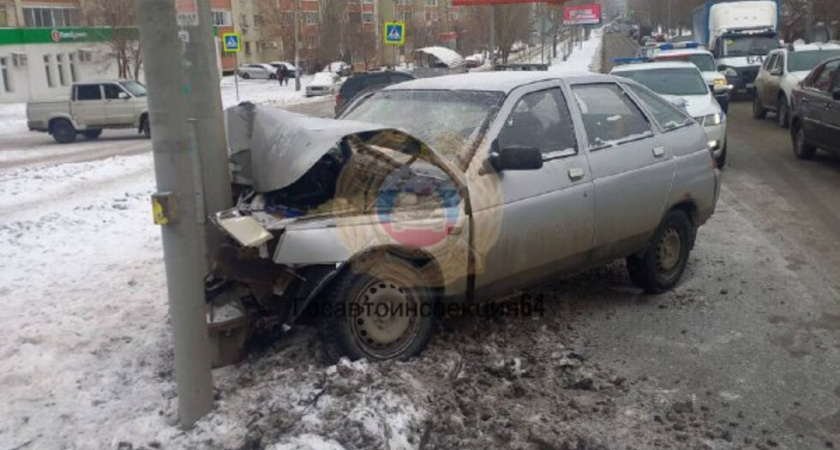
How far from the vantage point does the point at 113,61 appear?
151ft

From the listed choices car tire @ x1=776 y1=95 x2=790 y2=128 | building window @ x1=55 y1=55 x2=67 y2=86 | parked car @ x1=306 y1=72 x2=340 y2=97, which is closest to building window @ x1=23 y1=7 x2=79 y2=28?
building window @ x1=55 y1=55 x2=67 y2=86

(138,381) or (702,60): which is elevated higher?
(702,60)

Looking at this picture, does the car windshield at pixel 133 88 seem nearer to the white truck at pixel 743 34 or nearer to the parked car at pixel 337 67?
the white truck at pixel 743 34

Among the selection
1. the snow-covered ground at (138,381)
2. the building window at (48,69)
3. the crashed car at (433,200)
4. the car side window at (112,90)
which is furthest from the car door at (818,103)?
the building window at (48,69)

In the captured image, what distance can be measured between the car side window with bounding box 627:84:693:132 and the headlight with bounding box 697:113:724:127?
4628 millimetres

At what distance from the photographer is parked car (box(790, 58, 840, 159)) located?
10.3 metres

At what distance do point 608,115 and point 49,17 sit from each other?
48158 millimetres

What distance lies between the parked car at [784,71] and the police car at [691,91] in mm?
3880

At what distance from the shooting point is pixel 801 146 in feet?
38.6

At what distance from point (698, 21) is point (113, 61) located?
32.8m

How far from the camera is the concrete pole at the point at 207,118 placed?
201 inches

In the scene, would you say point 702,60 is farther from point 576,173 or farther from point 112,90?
point 112,90

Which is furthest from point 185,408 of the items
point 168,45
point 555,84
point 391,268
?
point 555,84

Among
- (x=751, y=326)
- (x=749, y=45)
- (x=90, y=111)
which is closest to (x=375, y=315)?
(x=751, y=326)
